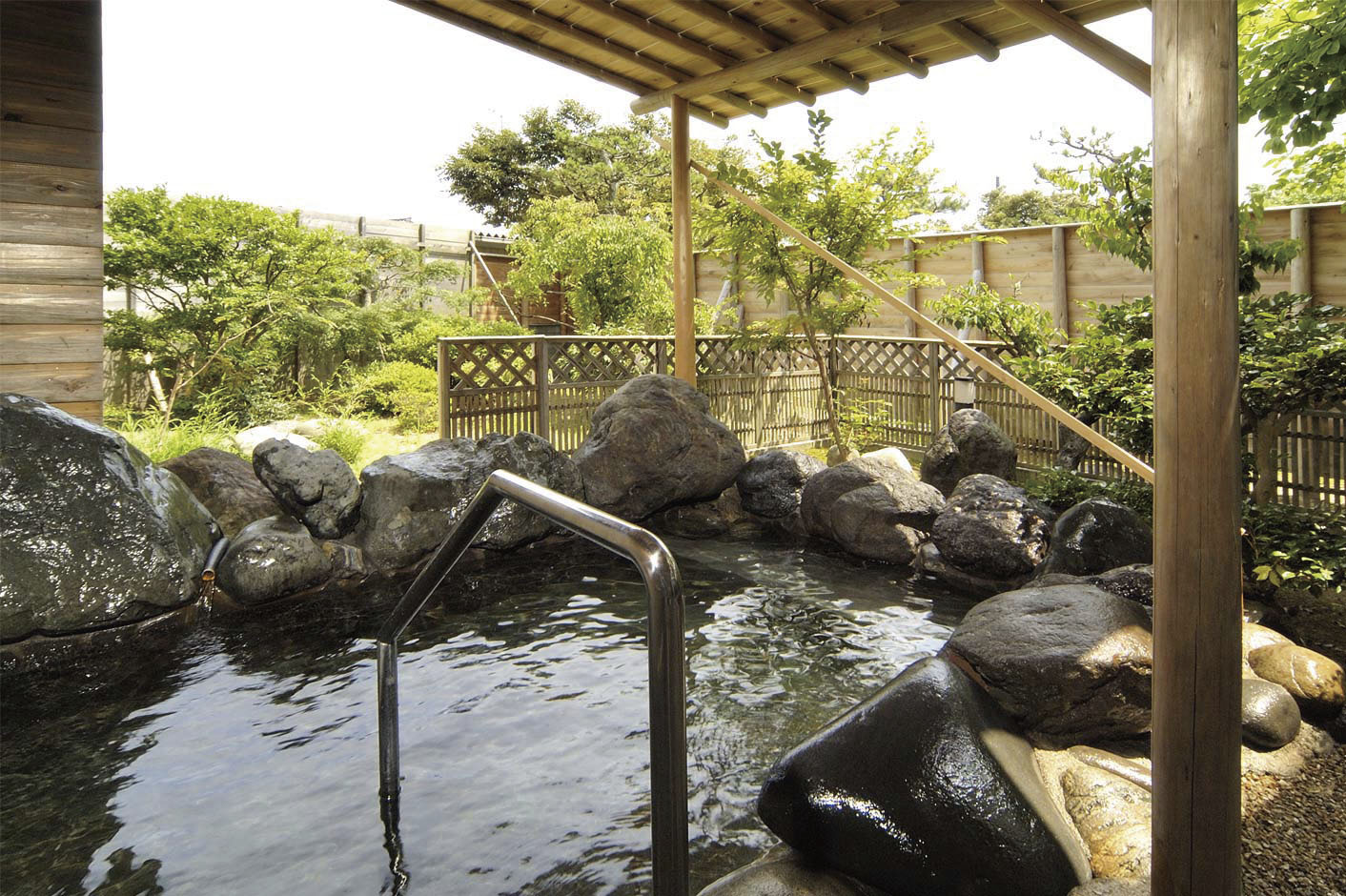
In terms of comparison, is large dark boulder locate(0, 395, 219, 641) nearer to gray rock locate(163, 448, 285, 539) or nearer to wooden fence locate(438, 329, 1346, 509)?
gray rock locate(163, 448, 285, 539)

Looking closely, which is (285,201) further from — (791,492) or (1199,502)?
(1199,502)

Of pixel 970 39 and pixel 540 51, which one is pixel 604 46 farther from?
pixel 970 39

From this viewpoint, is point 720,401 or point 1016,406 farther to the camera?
point 720,401

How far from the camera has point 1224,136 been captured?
189 centimetres

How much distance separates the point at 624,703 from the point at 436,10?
199 inches

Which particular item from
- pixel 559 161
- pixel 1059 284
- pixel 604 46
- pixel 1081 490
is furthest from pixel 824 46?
pixel 559 161

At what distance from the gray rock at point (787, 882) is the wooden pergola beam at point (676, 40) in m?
5.59

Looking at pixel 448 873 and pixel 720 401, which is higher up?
pixel 720 401

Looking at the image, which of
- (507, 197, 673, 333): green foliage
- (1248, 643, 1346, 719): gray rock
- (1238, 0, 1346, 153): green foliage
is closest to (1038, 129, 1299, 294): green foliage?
(1238, 0, 1346, 153): green foliage

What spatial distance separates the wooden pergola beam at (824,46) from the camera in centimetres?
538

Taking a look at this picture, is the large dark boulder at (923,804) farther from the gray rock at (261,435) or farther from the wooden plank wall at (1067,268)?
the gray rock at (261,435)

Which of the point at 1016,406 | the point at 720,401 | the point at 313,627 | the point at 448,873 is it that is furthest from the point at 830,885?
the point at 720,401

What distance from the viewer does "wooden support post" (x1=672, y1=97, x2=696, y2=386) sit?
789 centimetres

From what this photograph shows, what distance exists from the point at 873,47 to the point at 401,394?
7.85m
